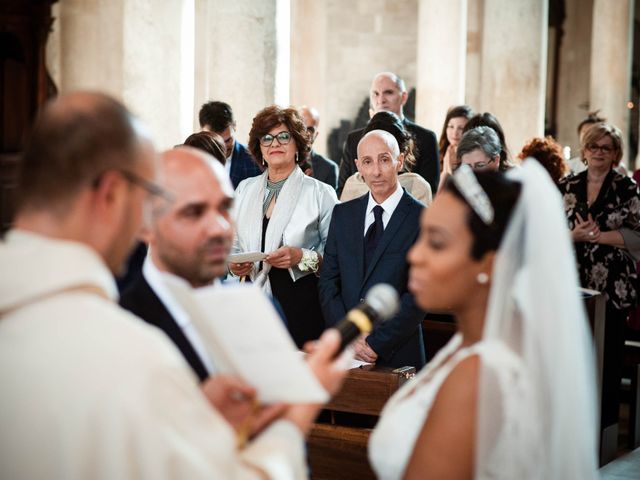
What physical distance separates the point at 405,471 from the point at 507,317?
45cm

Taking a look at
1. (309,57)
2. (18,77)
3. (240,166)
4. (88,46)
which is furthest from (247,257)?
(309,57)

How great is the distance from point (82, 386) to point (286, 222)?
399 cm

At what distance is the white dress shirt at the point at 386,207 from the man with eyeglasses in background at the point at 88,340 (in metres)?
3.47

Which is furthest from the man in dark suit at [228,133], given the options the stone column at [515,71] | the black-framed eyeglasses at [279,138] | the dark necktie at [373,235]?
the stone column at [515,71]

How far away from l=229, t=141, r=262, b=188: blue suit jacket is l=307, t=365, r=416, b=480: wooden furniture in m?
2.86

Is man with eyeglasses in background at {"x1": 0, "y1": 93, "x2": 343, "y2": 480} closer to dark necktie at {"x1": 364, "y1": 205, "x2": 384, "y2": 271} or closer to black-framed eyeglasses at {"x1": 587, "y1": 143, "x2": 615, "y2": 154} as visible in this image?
dark necktie at {"x1": 364, "y1": 205, "x2": 384, "y2": 271}

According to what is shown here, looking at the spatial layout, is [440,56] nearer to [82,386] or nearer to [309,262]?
[309,262]

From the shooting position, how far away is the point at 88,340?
1.77m

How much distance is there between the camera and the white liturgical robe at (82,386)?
5.71 ft

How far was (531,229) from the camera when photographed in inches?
97.3

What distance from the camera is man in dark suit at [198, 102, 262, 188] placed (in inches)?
287

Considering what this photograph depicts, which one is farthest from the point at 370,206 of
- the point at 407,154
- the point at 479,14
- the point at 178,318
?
the point at 479,14

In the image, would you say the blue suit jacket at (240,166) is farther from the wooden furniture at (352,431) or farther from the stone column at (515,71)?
the stone column at (515,71)

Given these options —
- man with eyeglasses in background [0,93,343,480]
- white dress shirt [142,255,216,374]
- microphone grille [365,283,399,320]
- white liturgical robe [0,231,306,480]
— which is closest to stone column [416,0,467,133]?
white dress shirt [142,255,216,374]
